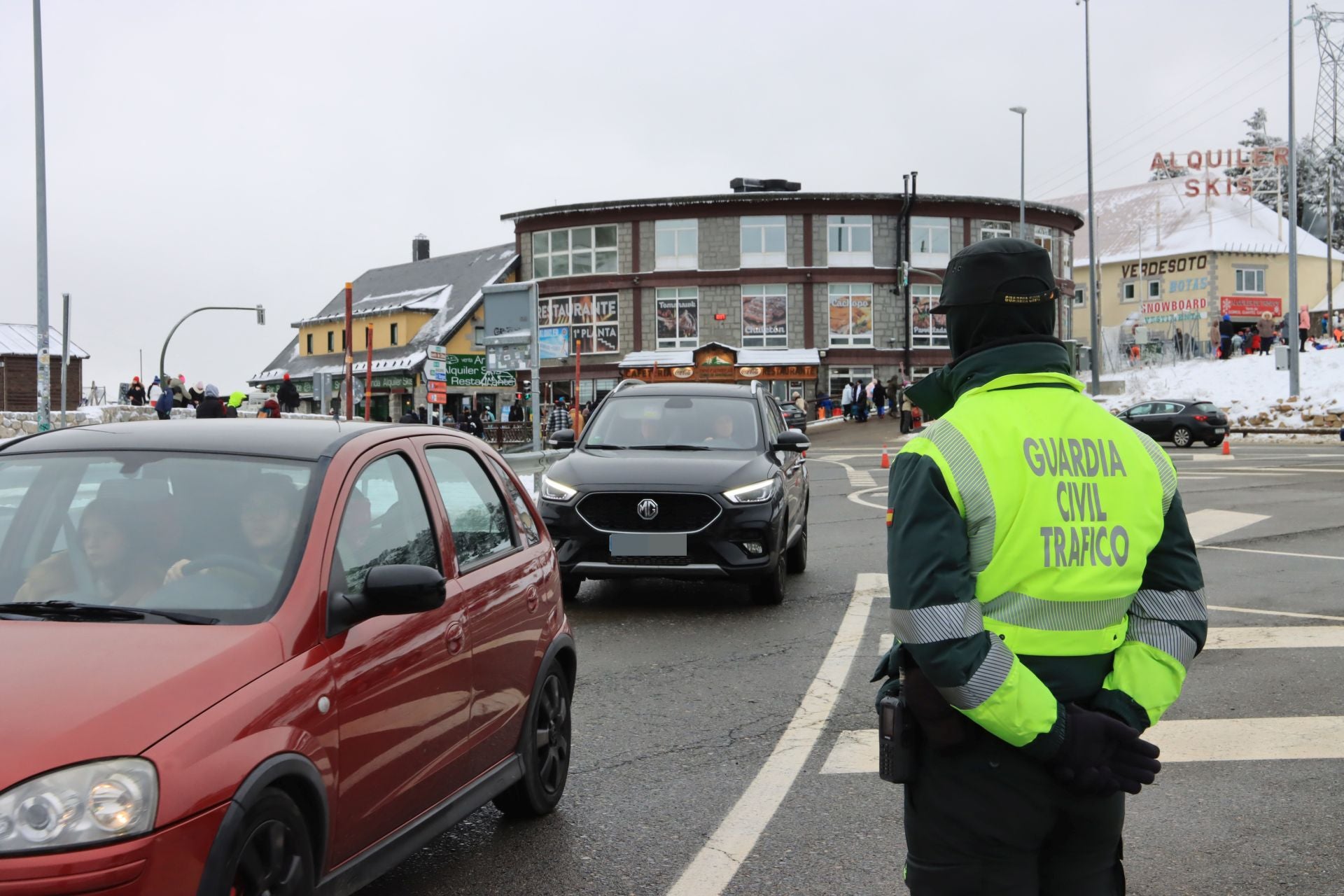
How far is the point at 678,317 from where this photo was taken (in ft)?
190

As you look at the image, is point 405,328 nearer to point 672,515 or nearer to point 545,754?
point 672,515

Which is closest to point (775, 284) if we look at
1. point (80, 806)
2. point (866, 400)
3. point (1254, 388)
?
point (866, 400)

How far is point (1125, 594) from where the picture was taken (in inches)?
105

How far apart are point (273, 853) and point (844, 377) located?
181 feet

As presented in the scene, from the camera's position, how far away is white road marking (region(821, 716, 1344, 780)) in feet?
18.9

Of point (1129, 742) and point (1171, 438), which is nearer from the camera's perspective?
point (1129, 742)

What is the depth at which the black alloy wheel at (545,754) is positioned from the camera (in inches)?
192

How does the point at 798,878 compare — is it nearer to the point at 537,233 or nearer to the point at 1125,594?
the point at 1125,594

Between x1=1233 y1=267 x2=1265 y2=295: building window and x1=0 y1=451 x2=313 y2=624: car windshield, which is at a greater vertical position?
x1=1233 y1=267 x2=1265 y2=295: building window

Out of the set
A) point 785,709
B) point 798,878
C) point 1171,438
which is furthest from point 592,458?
point 1171,438

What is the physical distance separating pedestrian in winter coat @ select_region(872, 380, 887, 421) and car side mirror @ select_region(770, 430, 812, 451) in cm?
4376

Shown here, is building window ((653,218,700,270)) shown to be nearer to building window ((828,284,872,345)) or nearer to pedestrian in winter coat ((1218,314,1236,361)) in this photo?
building window ((828,284,872,345))

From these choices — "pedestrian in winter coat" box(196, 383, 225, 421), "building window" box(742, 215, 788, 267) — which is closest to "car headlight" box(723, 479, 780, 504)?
"pedestrian in winter coat" box(196, 383, 225, 421)

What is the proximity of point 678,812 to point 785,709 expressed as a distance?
1825 mm
